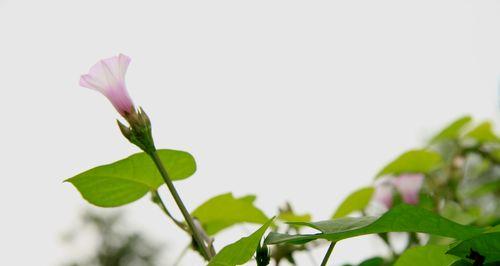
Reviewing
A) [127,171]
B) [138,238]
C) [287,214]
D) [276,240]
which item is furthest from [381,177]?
[138,238]

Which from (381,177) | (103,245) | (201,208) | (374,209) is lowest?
(103,245)

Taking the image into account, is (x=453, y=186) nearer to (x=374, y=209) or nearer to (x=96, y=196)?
(x=374, y=209)

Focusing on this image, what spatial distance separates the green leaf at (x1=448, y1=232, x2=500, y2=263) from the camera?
66 cm

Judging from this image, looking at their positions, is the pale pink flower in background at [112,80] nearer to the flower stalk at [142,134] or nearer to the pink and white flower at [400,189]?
the flower stalk at [142,134]

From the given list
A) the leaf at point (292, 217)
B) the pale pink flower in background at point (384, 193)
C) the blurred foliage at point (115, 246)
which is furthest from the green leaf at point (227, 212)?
the blurred foliage at point (115, 246)

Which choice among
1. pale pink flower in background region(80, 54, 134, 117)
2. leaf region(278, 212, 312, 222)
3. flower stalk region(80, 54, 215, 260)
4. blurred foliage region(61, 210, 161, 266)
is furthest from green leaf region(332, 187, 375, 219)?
blurred foliage region(61, 210, 161, 266)

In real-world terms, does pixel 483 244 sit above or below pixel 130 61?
below

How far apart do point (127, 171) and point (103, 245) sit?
13.7 metres

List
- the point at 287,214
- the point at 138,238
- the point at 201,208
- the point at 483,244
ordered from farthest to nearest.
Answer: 1. the point at 138,238
2. the point at 287,214
3. the point at 201,208
4. the point at 483,244

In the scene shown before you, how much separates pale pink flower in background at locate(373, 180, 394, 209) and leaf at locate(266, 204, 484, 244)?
3.52 feet

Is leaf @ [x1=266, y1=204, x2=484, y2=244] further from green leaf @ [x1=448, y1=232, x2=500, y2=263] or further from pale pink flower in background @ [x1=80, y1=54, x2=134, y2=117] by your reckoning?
pale pink flower in background @ [x1=80, y1=54, x2=134, y2=117]

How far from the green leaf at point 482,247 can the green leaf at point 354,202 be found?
0.84 m

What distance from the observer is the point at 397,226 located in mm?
685

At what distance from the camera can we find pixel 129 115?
3.12 feet
